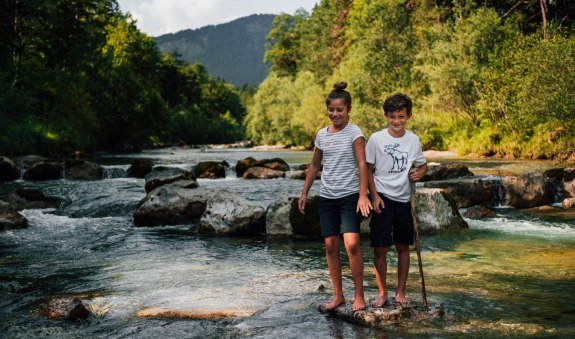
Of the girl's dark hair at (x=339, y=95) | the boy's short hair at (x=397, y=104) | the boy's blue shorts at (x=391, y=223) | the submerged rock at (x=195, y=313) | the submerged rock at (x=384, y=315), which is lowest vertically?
the submerged rock at (x=195, y=313)

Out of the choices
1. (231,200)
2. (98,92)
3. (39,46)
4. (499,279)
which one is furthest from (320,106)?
(499,279)

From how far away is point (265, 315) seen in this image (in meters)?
5.12

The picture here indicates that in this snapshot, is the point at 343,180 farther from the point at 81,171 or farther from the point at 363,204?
the point at 81,171

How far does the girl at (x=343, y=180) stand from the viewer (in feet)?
15.7

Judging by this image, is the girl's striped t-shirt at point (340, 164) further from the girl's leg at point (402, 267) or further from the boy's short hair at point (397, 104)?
the girl's leg at point (402, 267)

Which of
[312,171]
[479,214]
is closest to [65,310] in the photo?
[312,171]

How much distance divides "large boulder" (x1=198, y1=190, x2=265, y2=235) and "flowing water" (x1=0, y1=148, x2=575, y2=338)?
0.46 metres

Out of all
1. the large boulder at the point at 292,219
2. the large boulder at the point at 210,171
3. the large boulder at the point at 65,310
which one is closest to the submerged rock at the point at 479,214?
the large boulder at the point at 292,219

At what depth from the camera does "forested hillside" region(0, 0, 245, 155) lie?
103 feet

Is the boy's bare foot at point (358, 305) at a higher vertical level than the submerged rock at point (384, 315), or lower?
higher

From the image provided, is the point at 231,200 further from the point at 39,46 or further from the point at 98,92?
the point at 98,92

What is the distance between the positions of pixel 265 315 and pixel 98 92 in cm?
4738

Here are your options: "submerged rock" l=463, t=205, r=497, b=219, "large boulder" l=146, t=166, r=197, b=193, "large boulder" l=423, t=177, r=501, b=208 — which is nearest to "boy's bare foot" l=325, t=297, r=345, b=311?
"submerged rock" l=463, t=205, r=497, b=219

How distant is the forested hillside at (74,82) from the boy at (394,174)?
21974mm
